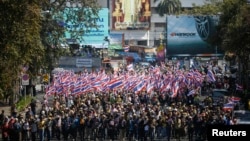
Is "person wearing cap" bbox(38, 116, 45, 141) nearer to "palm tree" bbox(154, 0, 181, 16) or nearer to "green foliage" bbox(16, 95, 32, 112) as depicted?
"green foliage" bbox(16, 95, 32, 112)

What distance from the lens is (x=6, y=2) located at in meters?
25.0

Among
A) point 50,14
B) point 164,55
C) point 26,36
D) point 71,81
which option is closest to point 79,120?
point 26,36

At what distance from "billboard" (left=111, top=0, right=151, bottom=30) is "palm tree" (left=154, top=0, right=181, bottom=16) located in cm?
809

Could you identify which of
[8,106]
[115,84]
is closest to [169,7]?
[8,106]

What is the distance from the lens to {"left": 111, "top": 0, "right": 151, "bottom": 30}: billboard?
116750mm

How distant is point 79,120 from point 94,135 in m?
0.86

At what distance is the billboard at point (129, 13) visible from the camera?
117 m

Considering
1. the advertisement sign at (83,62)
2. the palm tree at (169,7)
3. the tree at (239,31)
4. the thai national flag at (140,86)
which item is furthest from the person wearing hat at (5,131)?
the palm tree at (169,7)

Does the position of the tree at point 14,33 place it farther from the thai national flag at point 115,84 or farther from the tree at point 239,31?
the tree at point 239,31

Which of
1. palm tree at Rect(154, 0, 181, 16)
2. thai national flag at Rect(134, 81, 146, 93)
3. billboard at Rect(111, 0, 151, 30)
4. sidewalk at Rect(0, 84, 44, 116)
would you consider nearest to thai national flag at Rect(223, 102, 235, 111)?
thai national flag at Rect(134, 81, 146, 93)

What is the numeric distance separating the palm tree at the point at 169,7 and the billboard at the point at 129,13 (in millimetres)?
8087

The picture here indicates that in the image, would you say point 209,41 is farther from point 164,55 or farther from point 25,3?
point 25,3

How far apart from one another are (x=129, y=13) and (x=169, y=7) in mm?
12609

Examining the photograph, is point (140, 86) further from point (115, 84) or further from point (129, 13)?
point (129, 13)
